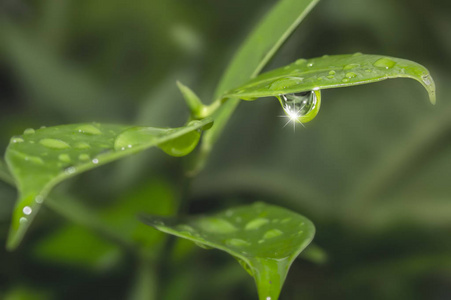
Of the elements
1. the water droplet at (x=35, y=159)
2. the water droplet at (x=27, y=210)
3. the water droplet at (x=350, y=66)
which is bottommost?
the water droplet at (x=27, y=210)

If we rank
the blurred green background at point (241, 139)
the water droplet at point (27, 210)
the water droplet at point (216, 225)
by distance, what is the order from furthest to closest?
1. the blurred green background at point (241, 139)
2. the water droplet at point (216, 225)
3. the water droplet at point (27, 210)

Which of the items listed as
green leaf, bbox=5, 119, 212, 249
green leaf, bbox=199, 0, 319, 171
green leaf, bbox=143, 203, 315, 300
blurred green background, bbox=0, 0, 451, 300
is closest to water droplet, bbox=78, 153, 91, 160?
green leaf, bbox=5, 119, 212, 249

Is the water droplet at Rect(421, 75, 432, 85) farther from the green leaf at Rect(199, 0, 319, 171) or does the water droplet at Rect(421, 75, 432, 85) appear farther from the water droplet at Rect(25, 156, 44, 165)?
the water droplet at Rect(25, 156, 44, 165)

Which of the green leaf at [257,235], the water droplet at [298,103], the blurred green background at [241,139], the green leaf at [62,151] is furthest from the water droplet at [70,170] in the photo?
the blurred green background at [241,139]

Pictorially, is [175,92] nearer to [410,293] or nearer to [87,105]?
[87,105]

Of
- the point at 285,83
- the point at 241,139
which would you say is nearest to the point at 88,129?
the point at 285,83

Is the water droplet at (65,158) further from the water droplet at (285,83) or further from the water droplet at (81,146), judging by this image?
the water droplet at (285,83)

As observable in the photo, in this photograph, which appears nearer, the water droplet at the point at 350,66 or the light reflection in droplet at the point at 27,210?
the light reflection in droplet at the point at 27,210

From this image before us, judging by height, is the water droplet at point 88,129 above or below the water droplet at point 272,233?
above
